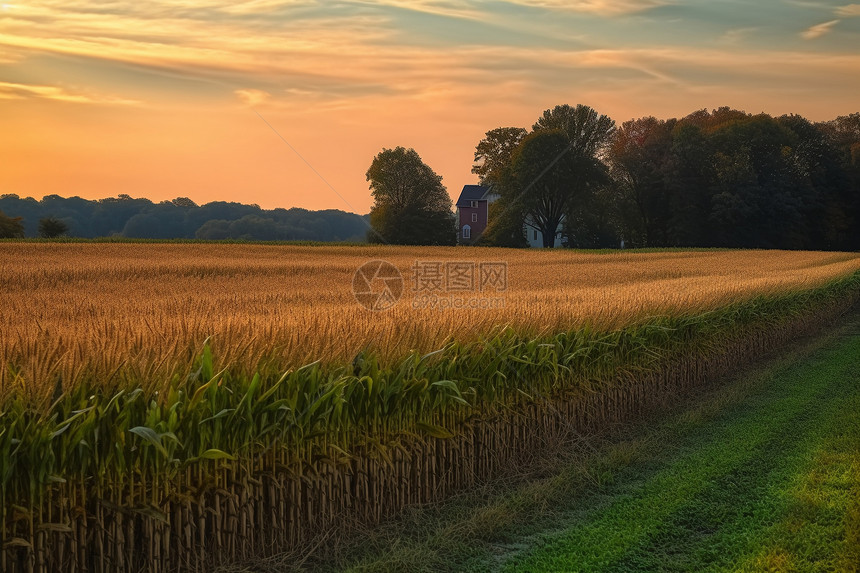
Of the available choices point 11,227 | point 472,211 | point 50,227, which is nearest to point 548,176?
point 472,211

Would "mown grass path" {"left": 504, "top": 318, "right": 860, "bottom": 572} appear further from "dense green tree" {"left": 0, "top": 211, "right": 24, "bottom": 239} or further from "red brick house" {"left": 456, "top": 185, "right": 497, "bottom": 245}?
"red brick house" {"left": 456, "top": 185, "right": 497, "bottom": 245}

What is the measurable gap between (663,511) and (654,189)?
6990 centimetres

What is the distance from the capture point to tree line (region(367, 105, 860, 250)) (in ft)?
226

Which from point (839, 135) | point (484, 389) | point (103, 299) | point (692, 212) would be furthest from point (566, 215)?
point (484, 389)

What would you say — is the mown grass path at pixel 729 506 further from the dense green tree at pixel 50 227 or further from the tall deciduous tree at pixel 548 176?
the tall deciduous tree at pixel 548 176

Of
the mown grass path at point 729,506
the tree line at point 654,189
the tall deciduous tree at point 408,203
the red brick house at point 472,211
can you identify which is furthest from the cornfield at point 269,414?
the red brick house at point 472,211

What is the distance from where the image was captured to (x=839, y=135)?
295 ft

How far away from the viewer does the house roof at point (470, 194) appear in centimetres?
9600

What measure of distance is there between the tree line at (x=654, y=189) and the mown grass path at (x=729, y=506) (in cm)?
5876

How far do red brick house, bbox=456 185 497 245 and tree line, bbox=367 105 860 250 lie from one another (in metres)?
17.3

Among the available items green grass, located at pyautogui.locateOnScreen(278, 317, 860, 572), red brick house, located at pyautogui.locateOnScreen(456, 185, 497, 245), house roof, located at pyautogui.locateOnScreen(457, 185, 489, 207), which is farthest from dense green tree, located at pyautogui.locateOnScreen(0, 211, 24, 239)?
house roof, located at pyautogui.locateOnScreen(457, 185, 489, 207)

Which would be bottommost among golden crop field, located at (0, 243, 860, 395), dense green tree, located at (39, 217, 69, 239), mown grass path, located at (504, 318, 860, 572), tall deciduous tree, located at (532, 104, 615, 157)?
mown grass path, located at (504, 318, 860, 572)

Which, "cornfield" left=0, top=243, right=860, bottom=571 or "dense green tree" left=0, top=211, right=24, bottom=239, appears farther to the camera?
"dense green tree" left=0, top=211, right=24, bottom=239

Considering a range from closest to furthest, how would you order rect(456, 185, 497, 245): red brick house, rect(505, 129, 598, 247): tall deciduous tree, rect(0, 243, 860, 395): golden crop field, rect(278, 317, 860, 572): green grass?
rect(0, 243, 860, 395): golden crop field < rect(278, 317, 860, 572): green grass < rect(505, 129, 598, 247): tall deciduous tree < rect(456, 185, 497, 245): red brick house
